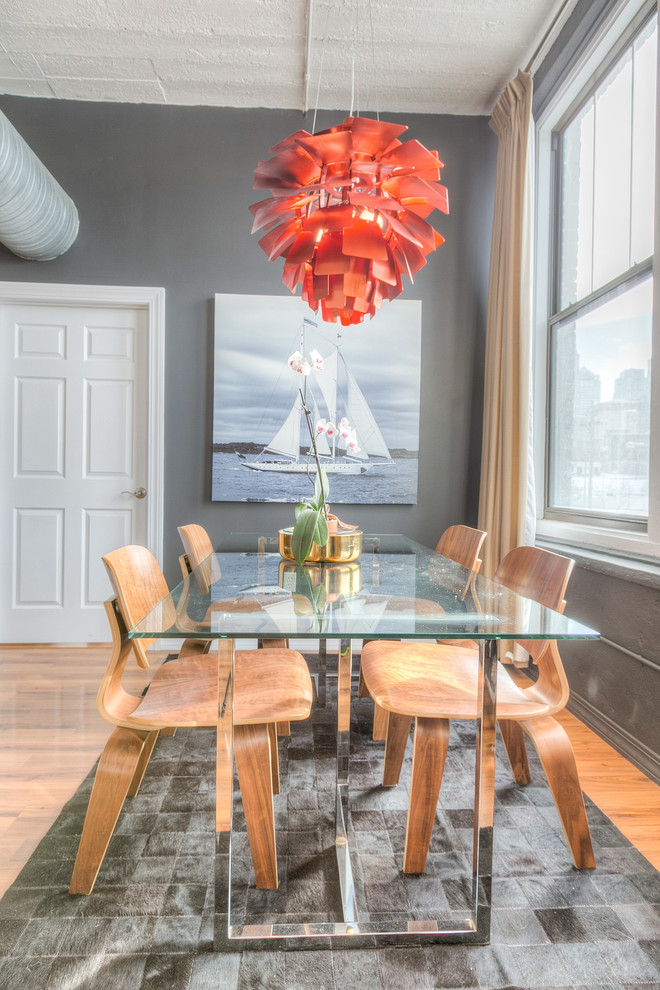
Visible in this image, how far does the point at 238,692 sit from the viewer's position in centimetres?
Result: 152

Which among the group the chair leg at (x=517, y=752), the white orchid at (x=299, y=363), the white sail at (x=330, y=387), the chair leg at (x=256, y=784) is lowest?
the chair leg at (x=517, y=752)

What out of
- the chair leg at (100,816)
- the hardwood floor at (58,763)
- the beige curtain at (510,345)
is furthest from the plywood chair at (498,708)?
the beige curtain at (510,345)

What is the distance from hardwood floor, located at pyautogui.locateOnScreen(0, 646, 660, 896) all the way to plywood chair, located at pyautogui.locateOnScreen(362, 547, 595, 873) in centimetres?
35

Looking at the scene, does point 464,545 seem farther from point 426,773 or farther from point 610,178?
point 610,178

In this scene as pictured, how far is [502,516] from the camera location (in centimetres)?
309

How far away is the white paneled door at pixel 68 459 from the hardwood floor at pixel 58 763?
0.54 m

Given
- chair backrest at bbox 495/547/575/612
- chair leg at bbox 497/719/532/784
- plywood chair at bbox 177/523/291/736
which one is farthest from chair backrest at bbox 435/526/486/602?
plywood chair at bbox 177/523/291/736

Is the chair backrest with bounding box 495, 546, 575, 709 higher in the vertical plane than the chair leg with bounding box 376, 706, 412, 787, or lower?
higher

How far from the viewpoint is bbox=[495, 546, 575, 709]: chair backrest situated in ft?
4.93

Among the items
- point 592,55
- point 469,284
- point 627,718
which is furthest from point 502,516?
point 592,55

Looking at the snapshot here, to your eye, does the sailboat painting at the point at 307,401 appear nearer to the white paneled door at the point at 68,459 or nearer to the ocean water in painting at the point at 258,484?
the ocean water in painting at the point at 258,484

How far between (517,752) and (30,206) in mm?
3140

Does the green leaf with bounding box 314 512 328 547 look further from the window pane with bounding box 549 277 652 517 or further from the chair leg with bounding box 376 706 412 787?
the window pane with bounding box 549 277 652 517

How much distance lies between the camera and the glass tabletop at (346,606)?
3.56 feet
